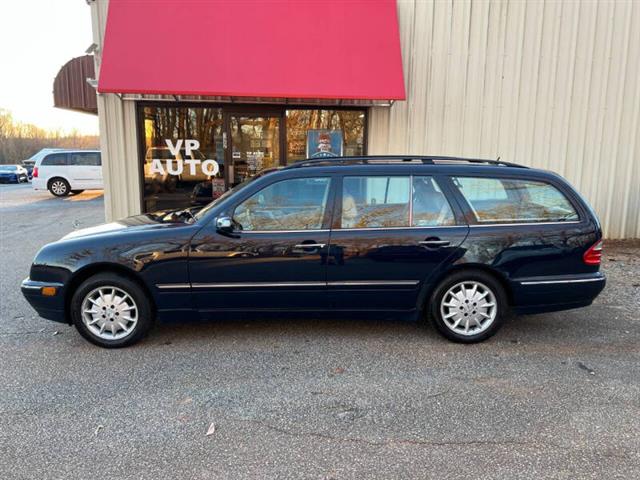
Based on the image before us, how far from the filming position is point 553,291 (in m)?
4.14

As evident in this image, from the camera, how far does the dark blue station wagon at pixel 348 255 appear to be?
396cm

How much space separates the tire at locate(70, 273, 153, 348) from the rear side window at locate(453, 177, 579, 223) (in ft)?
10.1

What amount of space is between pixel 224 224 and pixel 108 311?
1289 millimetres

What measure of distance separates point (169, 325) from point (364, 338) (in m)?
1.98

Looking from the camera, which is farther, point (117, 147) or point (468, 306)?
point (117, 147)

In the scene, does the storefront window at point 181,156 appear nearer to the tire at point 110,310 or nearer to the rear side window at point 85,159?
the tire at point 110,310

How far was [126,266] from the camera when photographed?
3918mm

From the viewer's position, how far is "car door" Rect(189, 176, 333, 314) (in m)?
3.95

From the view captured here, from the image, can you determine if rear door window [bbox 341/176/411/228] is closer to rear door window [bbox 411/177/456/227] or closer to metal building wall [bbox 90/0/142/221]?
rear door window [bbox 411/177/456/227]

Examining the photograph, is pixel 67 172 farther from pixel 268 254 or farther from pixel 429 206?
pixel 429 206

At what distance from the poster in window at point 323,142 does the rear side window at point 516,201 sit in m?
4.49

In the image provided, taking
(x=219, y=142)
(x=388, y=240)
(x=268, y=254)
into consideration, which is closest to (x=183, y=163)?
(x=219, y=142)

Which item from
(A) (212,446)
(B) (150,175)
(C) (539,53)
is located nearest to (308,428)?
(A) (212,446)

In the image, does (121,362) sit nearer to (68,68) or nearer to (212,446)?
(212,446)
